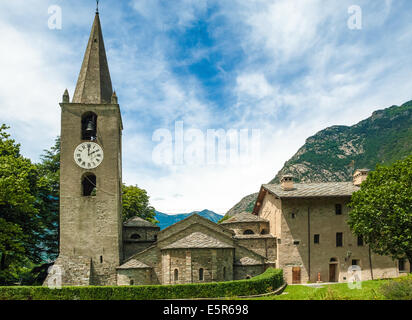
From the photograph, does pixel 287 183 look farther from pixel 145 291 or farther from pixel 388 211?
pixel 145 291

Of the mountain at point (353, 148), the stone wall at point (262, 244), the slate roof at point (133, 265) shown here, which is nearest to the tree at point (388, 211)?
the stone wall at point (262, 244)

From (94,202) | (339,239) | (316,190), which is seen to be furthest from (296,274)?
(94,202)

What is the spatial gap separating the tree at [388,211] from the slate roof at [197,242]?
12383 mm

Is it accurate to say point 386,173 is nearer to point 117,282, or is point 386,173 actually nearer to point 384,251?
point 384,251

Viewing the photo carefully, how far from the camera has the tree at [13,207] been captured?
26906mm

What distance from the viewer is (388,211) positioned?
26.4m

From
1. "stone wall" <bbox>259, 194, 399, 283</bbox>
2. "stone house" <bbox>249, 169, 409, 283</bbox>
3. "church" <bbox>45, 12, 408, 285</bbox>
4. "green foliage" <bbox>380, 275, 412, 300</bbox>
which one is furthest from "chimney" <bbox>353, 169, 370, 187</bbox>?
"green foliage" <bbox>380, 275, 412, 300</bbox>

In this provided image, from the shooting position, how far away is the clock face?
3003cm

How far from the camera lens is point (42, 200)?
37.7 metres

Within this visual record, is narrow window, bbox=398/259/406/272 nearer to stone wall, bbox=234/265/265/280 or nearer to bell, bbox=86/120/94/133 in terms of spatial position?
stone wall, bbox=234/265/265/280

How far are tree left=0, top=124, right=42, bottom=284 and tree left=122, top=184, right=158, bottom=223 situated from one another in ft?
47.7

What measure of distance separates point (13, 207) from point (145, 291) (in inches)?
610
